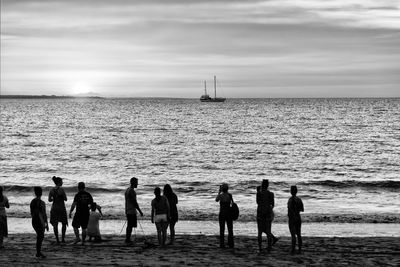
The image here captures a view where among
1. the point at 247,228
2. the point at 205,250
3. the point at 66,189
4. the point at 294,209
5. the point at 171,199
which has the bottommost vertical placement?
the point at 66,189

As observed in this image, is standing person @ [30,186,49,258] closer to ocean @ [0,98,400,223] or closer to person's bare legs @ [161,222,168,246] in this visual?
person's bare legs @ [161,222,168,246]

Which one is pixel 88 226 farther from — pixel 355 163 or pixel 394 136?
pixel 394 136

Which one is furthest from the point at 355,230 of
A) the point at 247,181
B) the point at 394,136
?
the point at 394,136

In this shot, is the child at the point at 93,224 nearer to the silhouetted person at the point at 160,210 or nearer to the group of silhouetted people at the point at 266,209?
the silhouetted person at the point at 160,210

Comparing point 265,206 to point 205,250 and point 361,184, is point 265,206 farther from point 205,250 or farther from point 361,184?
point 361,184

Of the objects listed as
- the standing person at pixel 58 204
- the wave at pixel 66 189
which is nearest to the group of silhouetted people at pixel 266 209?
the standing person at pixel 58 204

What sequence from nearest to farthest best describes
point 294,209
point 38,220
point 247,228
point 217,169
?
point 38,220
point 294,209
point 247,228
point 217,169

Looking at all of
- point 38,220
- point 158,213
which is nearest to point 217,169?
point 158,213

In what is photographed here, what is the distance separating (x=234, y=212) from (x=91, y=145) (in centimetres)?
6024

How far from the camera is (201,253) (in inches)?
643

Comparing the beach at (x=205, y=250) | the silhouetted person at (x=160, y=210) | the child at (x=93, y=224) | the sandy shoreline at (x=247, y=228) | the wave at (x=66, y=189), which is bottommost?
the wave at (x=66, y=189)

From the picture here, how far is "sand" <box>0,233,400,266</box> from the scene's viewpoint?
589 inches

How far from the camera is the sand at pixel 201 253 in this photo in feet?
49.1

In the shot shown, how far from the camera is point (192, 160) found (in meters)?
57.1
